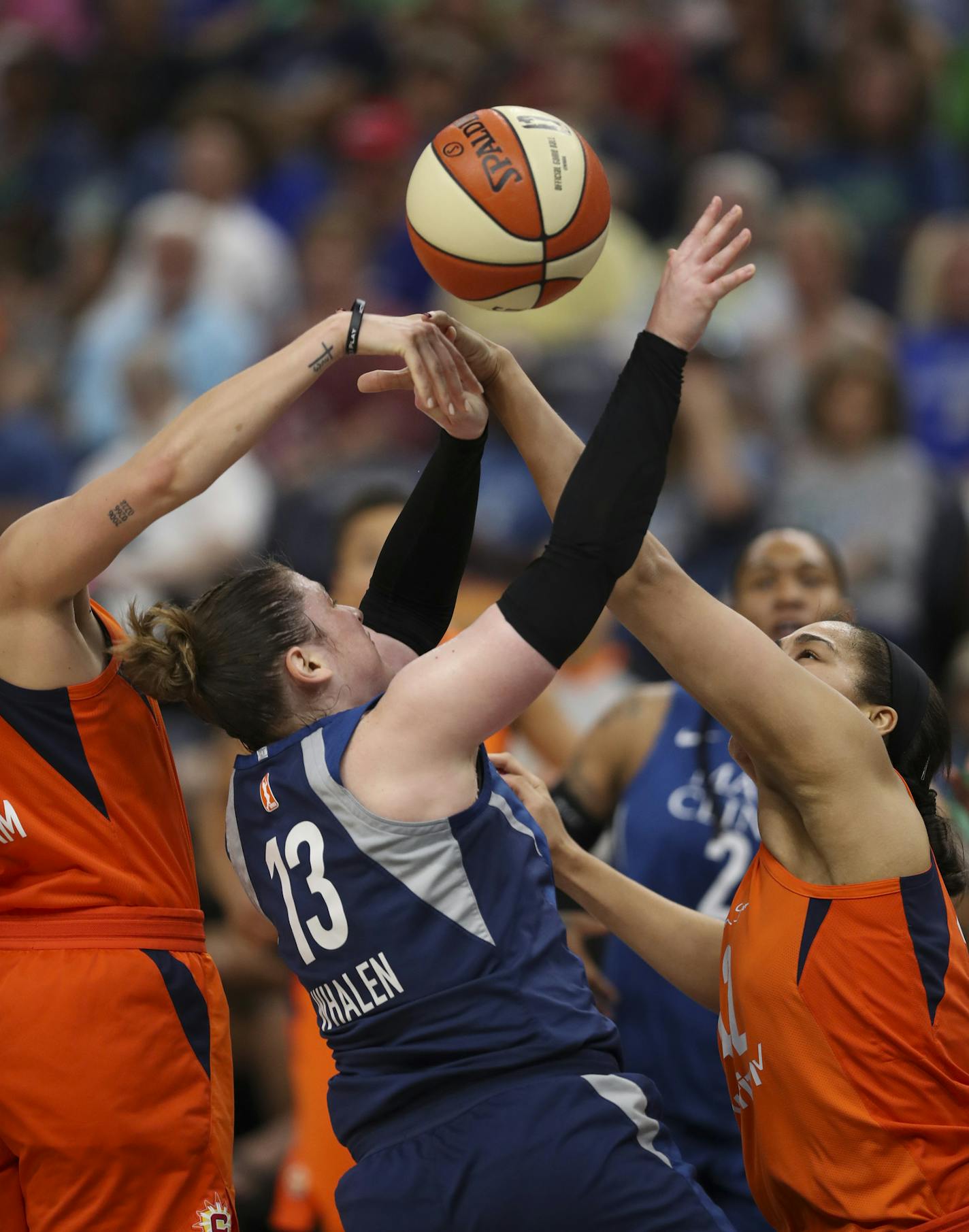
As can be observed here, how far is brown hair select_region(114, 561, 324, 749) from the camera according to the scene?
329 cm

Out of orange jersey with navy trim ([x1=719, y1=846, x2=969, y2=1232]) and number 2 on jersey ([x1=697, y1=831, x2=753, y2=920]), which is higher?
orange jersey with navy trim ([x1=719, y1=846, x2=969, y2=1232])

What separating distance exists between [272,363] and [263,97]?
342 inches

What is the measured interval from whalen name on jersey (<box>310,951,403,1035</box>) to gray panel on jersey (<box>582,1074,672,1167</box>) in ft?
1.36

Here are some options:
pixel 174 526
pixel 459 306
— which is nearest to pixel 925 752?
pixel 174 526

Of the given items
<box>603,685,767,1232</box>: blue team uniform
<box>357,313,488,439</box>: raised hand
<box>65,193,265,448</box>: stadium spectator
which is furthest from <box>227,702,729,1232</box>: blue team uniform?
<box>65,193,265,448</box>: stadium spectator

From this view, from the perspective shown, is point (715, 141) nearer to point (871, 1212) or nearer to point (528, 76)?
point (528, 76)

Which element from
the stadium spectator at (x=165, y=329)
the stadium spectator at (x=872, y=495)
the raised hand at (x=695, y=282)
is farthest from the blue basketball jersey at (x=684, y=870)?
the stadium spectator at (x=165, y=329)

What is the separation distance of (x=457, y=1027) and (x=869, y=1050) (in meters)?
0.85

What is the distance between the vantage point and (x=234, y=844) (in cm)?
335

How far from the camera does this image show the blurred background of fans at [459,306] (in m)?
7.63

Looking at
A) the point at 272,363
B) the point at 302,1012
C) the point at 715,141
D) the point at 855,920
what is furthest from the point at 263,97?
the point at 855,920

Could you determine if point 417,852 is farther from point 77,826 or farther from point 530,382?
point 530,382

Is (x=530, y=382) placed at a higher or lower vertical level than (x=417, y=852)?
higher

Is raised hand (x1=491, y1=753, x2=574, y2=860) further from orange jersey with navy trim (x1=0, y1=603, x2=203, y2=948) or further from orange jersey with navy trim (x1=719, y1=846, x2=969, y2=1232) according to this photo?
orange jersey with navy trim (x1=0, y1=603, x2=203, y2=948)
